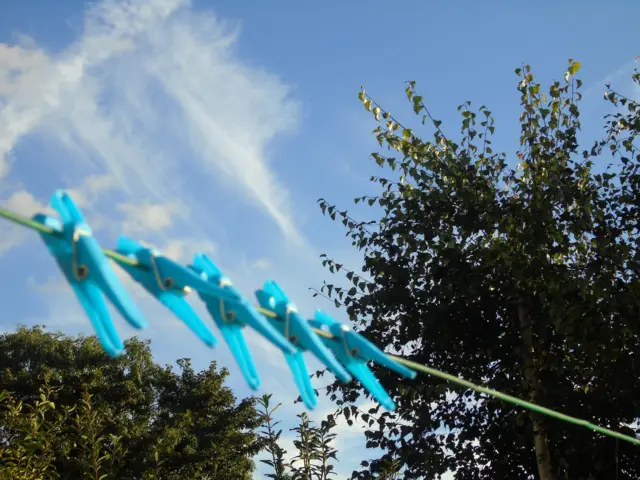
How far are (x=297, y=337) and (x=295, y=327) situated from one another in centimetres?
3

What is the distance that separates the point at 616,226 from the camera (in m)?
5.63

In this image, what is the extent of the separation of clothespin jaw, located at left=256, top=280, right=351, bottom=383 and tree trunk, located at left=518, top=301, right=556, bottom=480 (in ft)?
12.0

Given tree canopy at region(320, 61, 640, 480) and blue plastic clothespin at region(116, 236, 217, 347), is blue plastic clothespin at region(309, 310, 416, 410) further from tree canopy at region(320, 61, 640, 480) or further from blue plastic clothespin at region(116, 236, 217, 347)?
tree canopy at region(320, 61, 640, 480)

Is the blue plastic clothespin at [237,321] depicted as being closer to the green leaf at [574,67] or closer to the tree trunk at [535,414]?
the tree trunk at [535,414]

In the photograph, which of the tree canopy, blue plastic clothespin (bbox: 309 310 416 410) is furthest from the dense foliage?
blue plastic clothespin (bbox: 309 310 416 410)

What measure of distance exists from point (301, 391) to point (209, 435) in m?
15.7

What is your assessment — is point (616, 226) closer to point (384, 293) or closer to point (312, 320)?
point (384, 293)

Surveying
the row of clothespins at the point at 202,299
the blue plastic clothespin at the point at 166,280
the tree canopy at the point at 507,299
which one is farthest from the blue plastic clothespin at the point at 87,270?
the tree canopy at the point at 507,299

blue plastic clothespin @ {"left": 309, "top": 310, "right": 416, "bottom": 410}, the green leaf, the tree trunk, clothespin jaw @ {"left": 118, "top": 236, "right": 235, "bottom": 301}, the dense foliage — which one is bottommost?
blue plastic clothespin @ {"left": 309, "top": 310, "right": 416, "bottom": 410}

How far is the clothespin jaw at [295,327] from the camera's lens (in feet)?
5.94

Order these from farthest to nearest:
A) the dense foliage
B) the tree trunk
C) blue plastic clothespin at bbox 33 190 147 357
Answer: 1. the dense foliage
2. the tree trunk
3. blue plastic clothespin at bbox 33 190 147 357

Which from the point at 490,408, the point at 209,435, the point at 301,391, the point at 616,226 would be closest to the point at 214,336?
the point at 301,391

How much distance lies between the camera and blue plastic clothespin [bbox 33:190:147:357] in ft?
4.89

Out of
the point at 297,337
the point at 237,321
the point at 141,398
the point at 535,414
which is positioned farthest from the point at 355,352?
the point at 141,398
